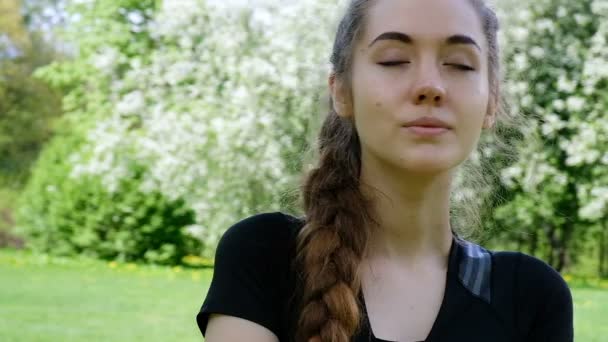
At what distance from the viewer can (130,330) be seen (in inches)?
296

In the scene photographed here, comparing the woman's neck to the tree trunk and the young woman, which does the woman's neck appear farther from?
the tree trunk

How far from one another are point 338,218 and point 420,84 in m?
0.31

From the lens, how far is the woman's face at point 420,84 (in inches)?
62.6

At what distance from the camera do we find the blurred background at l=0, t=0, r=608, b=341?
9188 mm

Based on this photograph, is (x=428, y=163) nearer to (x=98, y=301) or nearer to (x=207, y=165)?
(x=98, y=301)

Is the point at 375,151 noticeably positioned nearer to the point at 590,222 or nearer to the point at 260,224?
the point at 260,224

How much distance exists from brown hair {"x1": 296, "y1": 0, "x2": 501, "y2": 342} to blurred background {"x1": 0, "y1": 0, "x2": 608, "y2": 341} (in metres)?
5.60

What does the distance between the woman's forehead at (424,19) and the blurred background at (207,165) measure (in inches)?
229

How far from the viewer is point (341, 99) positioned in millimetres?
1774

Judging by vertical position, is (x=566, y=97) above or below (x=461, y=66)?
below

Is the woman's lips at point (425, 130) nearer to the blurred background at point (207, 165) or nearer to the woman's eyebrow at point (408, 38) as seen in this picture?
the woman's eyebrow at point (408, 38)

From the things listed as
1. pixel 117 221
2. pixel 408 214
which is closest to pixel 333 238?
pixel 408 214

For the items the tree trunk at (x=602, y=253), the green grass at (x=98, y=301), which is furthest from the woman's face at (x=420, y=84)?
the tree trunk at (x=602, y=253)

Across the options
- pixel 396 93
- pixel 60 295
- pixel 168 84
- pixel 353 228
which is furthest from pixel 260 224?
pixel 168 84
